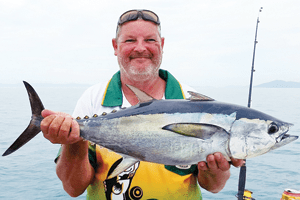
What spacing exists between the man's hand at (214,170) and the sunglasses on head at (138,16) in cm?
140

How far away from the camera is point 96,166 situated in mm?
2480

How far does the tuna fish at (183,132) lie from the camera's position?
5.40ft

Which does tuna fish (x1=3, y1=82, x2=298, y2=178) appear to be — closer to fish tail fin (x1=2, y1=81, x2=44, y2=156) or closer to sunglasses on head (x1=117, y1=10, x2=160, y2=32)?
fish tail fin (x1=2, y1=81, x2=44, y2=156)

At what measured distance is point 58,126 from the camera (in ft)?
5.58

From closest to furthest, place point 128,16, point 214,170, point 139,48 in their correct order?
1. point 214,170
2. point 139,48
3. point 128,16

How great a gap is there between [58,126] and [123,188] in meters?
1.01

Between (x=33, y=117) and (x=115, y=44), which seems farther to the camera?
(x=115, y=44)

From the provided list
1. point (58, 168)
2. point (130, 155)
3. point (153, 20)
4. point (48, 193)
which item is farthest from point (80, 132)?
point (48, 193)

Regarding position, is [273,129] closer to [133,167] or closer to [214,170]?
[214,170]

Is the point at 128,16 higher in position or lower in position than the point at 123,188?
higher

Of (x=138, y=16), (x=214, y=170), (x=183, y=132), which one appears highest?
(x=138, y=16)

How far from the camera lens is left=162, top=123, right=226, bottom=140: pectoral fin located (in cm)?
166

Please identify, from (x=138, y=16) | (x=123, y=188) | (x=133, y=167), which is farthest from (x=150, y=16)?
(x=123, y=188)

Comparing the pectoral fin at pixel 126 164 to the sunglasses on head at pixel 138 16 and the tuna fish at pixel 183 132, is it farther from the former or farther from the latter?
the sunglasses on head at pixel 138 16
